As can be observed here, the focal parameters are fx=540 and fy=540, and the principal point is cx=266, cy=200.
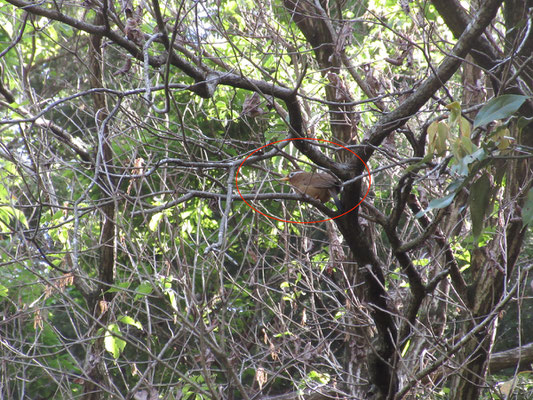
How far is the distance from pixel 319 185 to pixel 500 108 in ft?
3.55

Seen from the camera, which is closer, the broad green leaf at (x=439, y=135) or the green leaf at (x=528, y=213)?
the green leaf at (x=528, y=213)

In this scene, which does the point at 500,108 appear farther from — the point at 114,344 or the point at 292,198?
the point at 114,344

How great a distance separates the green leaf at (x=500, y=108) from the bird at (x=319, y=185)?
1.02 m

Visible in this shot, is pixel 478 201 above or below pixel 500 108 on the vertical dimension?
below

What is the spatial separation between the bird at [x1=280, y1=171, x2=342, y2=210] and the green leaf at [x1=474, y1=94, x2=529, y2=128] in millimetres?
1018

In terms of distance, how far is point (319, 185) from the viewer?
2656 mm

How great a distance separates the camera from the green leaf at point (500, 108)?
167 centimetres

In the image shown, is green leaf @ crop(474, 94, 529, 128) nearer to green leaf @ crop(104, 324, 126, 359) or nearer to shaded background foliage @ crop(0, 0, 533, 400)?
shaded background foliage @ crop(0, 0, 533, 400)

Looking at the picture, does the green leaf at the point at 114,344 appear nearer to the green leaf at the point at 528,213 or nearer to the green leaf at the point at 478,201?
the green leaf at the point at 478,201

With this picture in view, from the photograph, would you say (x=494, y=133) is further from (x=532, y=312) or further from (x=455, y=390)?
(x=532, y=312)

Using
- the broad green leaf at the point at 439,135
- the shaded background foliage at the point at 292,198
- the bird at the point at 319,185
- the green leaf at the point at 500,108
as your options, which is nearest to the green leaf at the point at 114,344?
the shaded background foliage at the point at 292,198

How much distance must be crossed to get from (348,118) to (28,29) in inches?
107

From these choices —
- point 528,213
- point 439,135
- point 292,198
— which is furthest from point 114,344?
point 528,213

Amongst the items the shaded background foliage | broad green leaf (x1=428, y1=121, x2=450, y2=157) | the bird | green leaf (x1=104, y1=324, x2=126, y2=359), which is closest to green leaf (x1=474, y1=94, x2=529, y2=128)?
the shaded background foliage
